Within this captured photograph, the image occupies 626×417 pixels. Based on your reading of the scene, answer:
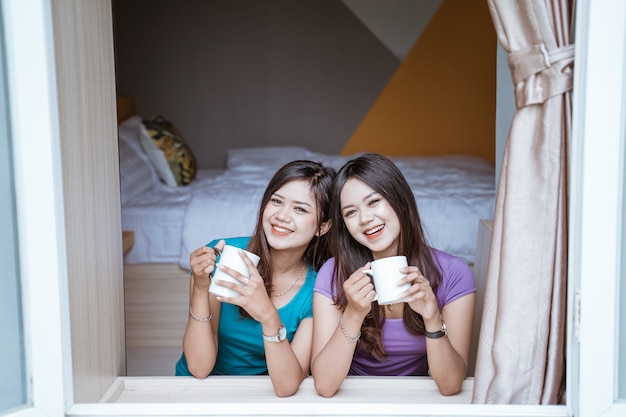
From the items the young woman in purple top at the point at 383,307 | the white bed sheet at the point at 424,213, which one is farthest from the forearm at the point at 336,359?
the white bed sheet at the point at 424,213

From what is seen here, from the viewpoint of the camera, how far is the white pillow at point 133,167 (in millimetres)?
3537

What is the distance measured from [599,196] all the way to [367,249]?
0.73m

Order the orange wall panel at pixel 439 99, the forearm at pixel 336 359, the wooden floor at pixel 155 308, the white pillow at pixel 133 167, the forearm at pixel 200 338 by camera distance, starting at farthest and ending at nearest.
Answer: the orange wall panel at pixel 439 99 < the white pillow at pixel 133 167 < the wooden floor at pixel 155 308 < the forearm at pixel 200 338 < the forearm at pixel 336 359

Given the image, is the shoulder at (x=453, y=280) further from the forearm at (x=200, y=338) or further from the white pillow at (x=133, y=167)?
the white pillow at (x=133, y=167)

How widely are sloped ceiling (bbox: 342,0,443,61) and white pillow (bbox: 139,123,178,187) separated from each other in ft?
8.13

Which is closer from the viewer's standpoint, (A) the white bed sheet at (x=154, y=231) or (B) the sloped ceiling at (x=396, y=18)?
(A) the white bed sheet at (x=154, y=231)

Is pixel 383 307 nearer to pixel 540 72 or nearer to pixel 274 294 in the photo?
pixel 274 294

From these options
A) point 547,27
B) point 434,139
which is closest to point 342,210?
point 547,27

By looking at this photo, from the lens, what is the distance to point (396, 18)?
5.75m

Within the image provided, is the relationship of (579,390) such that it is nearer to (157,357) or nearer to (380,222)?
(380,222)

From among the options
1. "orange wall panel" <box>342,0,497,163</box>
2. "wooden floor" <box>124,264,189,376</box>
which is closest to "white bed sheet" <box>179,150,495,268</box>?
"wooden floor" <box>124,264,189,376</box>

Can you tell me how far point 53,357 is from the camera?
126cm

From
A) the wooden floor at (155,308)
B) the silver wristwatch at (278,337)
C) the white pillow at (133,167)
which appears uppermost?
the white pillow at (133,167)

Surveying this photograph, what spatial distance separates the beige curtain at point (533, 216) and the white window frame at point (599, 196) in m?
0.08
